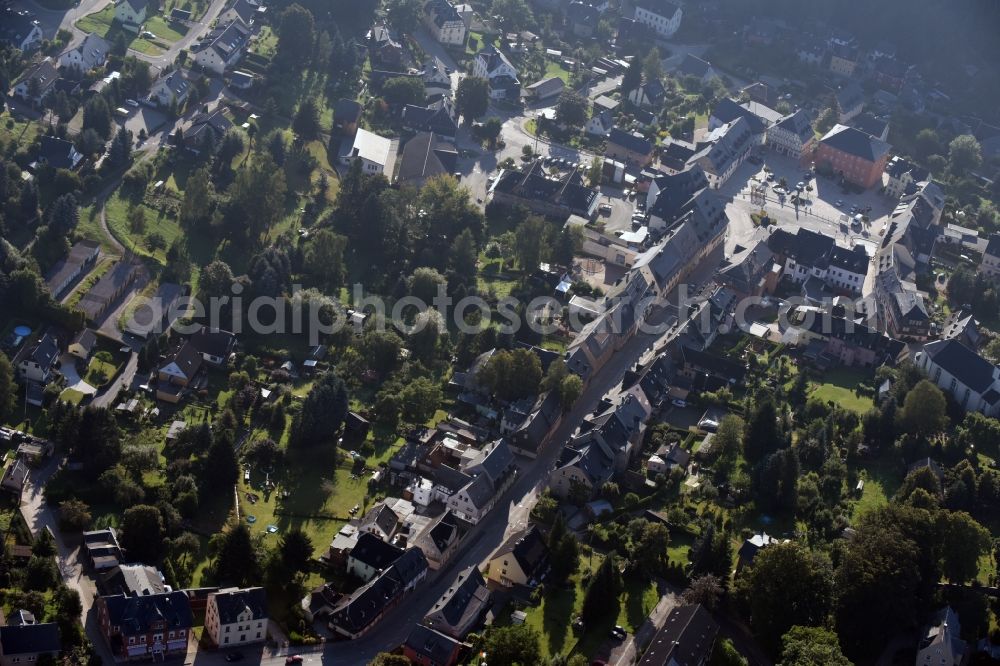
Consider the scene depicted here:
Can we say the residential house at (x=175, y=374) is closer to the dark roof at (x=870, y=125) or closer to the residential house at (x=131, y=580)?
the residential house at (x=131, y=580)

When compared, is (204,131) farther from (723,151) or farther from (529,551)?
(529,551)

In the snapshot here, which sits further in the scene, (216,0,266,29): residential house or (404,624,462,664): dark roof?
(216,0,266,29): residential house

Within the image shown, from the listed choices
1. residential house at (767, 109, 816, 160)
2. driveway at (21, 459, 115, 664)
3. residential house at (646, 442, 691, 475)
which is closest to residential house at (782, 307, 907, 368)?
residential house at (646, 442, 691, 475)

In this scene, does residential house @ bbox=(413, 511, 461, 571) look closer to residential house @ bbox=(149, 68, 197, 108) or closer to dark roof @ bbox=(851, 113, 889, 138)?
residential house @ bbox=(149, 68, 197, 108)

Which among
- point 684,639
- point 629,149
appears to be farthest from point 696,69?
point 684,639

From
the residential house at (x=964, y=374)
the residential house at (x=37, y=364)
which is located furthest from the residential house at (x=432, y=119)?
the residential house at (x=964, y=374)

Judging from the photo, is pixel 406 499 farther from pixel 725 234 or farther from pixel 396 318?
pixel 725 234
